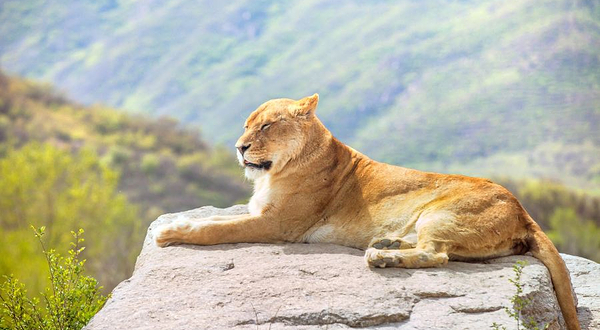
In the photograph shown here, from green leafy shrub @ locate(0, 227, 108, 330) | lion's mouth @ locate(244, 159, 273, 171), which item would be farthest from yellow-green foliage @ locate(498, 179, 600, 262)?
green leafy shrub @ locate(0, 227, 108, 330)

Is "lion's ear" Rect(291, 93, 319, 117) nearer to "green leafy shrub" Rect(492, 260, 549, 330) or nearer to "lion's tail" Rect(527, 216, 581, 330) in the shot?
"lion's tail" Rect(527, 216, 581, 330)

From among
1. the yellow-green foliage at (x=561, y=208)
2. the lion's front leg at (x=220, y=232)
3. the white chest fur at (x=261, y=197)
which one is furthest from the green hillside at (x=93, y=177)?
the yellow-green foliage at (x=561, y=208)

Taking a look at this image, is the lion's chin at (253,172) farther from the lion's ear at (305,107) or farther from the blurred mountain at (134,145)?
the blurred mountain at (134,145)

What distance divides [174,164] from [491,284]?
37326 millimetres

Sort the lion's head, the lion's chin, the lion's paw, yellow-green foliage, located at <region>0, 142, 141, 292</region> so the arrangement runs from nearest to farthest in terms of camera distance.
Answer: the lion's paw
the lion's head
the lion's chin
yellow-green foliage, located at <region>0, 142, 141, 292</region>

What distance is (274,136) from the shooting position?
7.43 metres

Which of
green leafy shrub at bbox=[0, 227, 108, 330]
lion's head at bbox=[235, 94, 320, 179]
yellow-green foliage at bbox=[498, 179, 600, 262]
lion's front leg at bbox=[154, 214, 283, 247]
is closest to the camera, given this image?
green leafy shrub at bbox=[0, 227, 108, 330]

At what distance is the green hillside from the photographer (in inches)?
941

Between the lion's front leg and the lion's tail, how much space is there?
2410 mm

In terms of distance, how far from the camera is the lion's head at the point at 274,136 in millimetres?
7391

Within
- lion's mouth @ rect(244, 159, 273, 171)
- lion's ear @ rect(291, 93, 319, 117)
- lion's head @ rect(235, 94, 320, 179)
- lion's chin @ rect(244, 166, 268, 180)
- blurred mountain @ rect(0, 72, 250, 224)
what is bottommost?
blurred mountain @ rect(0, 72, 250, 224)

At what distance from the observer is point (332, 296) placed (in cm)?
577

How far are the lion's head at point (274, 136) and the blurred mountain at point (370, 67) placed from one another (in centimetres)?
2354

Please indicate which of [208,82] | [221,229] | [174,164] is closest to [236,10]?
[208,82]
